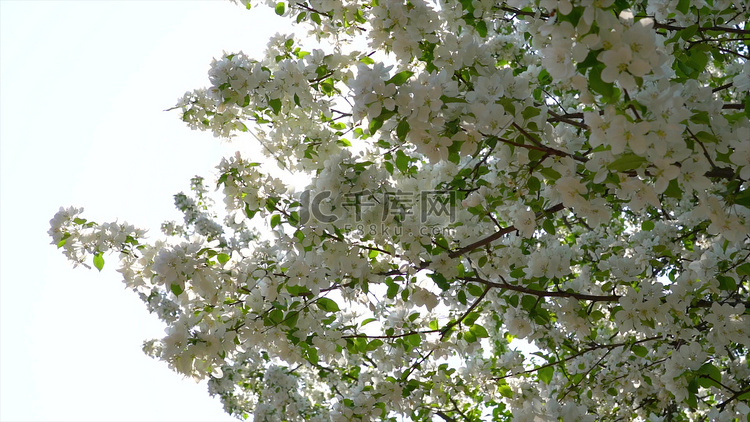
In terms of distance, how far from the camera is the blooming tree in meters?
1.96

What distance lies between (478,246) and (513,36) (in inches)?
80.2

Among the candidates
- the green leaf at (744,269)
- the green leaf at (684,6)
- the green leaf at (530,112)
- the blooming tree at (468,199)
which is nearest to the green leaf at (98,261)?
the blooming tree at (468,199)

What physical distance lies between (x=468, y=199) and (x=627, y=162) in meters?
1.04

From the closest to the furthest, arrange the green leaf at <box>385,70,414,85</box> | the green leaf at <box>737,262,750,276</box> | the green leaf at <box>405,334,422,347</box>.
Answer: the green leaf at <box>385,70,414,85</box> < the green leaf at <box>737,262,750,276</box> < the green leaf at <box>405,334,422,347</box>

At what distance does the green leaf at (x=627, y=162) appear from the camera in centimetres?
180

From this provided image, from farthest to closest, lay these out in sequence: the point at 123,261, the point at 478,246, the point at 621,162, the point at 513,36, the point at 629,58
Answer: the point at 513,36 < the point at 123,261 < the point at 478,246 < the point at 621,162 < the point at 629,58

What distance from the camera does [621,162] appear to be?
1.81 meters

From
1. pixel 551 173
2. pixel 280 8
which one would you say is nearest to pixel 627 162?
pixel 551 173

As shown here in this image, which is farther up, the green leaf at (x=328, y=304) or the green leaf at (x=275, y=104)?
the green leaf at (x=275, y=104)

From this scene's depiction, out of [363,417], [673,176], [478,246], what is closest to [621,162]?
[673,176]

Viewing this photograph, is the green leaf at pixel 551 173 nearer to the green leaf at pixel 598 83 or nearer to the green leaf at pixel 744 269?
the green leaf at pixel 598 83

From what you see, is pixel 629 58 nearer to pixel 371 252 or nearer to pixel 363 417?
pixel 371 252

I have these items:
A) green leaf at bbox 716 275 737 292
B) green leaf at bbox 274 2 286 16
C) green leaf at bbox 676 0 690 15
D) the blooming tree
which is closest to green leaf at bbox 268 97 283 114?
the blooming tree

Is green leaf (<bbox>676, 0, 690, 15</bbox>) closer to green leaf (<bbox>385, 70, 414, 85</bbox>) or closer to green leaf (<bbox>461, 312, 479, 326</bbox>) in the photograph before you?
green leaf (<bbox>385, 70, 414, 85</bbox>)
